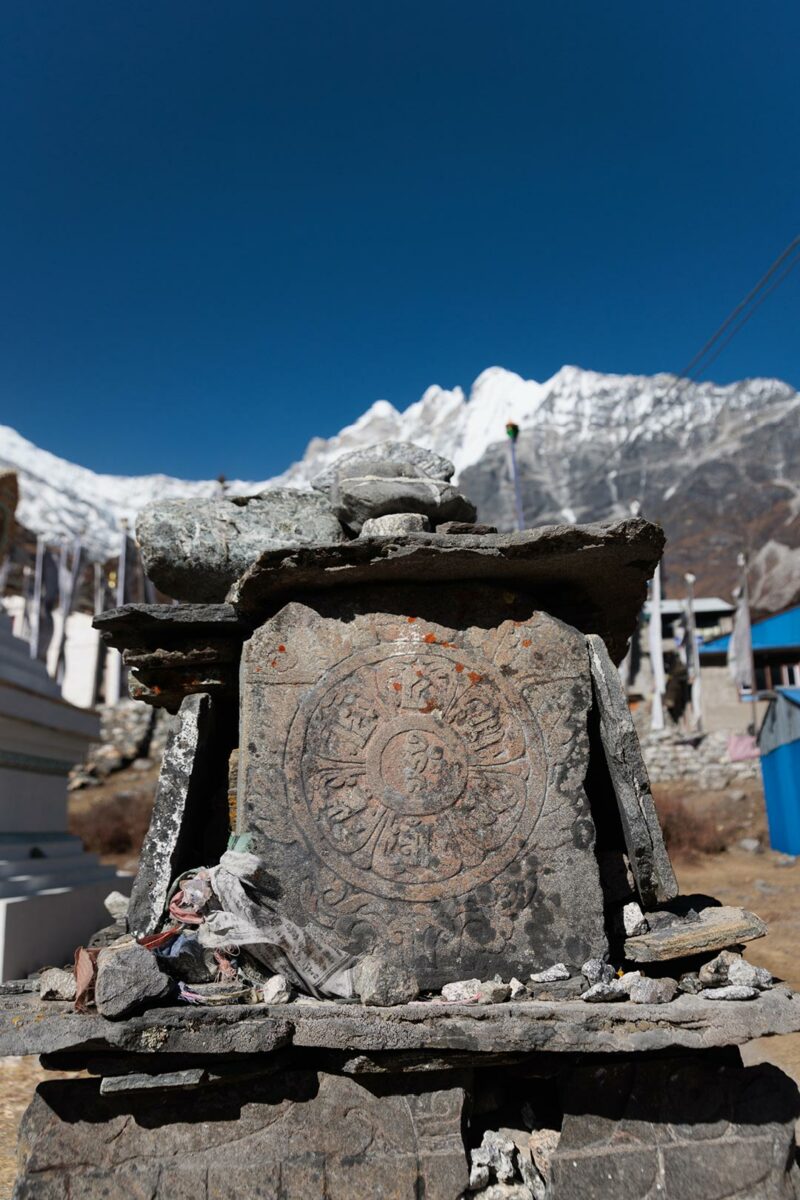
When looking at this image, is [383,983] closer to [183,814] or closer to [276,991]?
[276,991]

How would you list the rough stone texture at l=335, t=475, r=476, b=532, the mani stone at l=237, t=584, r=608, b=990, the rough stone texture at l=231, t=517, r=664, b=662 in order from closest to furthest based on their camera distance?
the mani stone at l=237, t=584, r=608, b=990, the rough stone texture at l=231, t=517, r=664, b=662, the rough stone texture at l=335, t=475, r=476, b=532

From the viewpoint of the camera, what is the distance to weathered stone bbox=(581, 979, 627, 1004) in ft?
11.3

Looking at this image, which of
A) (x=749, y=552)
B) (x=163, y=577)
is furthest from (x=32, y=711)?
(x=749, y=552)

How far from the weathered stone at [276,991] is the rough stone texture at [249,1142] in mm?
264

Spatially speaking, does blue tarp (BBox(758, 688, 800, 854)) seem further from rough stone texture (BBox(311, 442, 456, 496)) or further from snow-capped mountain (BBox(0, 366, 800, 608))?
snow-capped mountain (BBox(0, 366, 800, 608))

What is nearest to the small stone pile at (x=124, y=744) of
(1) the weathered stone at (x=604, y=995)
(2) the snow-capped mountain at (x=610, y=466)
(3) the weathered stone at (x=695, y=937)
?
(3) the weathered stone at (x=695, y=937)

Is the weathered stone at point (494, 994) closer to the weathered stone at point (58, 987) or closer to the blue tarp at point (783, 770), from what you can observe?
the weathered stone at point (58, 987)

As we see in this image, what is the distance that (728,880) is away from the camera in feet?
46.2

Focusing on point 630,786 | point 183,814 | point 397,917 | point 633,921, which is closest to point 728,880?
point 633,921

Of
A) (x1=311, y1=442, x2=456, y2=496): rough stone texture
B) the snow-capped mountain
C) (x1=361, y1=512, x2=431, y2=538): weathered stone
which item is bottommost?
(x1=361, y1=512, x2=431, y2=538): weathered stone

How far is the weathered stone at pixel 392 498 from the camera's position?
16.0ft

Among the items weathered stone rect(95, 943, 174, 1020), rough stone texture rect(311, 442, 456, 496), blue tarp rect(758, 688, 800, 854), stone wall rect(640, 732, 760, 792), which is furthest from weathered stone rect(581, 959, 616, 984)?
stone wall rect(640, 732, 760, 792)

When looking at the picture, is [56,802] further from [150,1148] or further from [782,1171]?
[782,1171]

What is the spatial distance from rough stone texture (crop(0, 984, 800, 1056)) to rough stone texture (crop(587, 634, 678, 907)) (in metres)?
0.67
